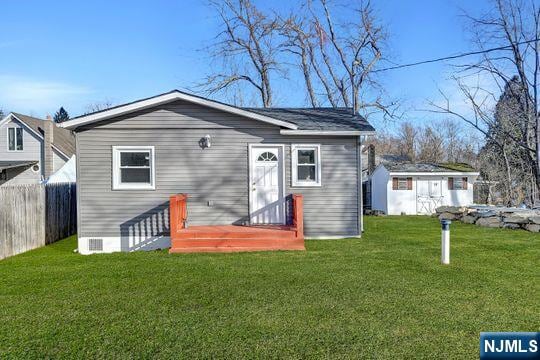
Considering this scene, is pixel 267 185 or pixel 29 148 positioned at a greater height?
pixel 29 148

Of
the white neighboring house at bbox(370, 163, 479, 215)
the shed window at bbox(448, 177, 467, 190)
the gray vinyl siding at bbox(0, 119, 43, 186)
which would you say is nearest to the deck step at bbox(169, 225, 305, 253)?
the white neighboring house at bbox(370, 163, 479, 215)

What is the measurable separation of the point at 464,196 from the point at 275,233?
1754 centimetres

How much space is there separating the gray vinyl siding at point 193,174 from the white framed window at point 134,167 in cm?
13

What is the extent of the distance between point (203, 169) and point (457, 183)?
17754 millimetres

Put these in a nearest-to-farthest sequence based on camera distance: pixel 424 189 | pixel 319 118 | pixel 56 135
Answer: pixel 319 118, pixel 424 189, pixel 56 135

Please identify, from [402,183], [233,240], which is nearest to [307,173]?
[233,240]

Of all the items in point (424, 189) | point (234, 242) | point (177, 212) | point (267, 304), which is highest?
point (424, 189)

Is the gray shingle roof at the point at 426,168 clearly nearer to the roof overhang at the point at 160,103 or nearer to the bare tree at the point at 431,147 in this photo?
the roof overhang at the point at 160,103

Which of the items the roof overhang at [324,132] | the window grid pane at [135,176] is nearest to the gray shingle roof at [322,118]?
the roof overhang at [324,132]

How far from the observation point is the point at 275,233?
851 centimetres

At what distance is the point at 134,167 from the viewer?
9.49m

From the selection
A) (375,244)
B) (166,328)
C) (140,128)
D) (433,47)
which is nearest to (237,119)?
(140,128)

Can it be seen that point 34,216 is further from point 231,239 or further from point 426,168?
point 426,168

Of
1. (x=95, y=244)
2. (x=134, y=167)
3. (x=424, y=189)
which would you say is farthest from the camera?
(x=424, y=189)
